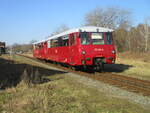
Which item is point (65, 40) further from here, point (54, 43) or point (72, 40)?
point (54, 43)

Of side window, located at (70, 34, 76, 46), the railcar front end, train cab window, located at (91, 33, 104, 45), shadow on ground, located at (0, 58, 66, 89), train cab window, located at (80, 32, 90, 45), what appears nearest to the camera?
shadow on ground, located at (0, 58, 66, 89)

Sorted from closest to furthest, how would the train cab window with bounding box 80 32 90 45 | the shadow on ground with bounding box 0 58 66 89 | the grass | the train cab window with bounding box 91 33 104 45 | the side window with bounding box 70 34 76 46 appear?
the grass < the shadow on ground with bounding box 0 58 66 89 < the train cab window with bounding box 80 32 90 45 < the train cab window with bounding box 91 33 104 45 < the side window with bounding box 70 34 76 46

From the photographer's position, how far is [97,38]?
48.7 ft

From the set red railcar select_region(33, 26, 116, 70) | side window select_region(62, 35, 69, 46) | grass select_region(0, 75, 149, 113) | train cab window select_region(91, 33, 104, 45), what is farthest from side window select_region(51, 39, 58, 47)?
grass select_region(0, 75, 149, 113)

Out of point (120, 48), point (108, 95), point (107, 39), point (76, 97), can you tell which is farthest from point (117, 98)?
point (120, 48)

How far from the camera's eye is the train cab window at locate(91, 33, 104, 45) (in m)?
14.7

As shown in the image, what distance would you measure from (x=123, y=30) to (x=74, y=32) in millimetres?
44628

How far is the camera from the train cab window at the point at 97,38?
14.7 meters

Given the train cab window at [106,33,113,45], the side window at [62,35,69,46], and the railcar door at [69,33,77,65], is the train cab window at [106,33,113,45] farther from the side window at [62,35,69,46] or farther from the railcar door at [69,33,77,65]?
the side window at [62,35,69,46]

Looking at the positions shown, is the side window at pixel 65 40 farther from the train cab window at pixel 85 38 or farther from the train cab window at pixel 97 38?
the train cab window at pixel 97 38

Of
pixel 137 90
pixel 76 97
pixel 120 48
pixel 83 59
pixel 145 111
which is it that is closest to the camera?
pixel 145 111

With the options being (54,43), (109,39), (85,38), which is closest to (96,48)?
(85,38)

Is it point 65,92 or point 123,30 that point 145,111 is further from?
point 123,30

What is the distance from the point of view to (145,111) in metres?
6.26
